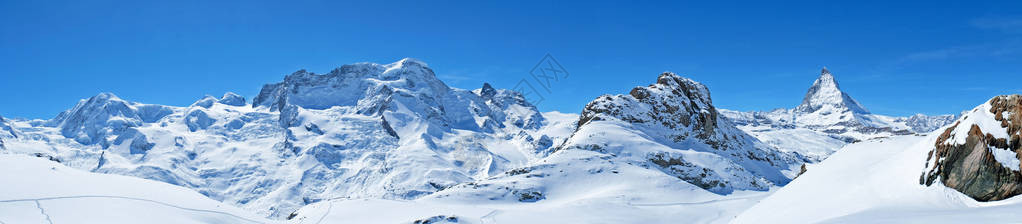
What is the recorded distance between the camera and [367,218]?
7588cm

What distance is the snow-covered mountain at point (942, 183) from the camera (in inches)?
864

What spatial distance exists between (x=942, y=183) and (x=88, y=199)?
36.6 metres

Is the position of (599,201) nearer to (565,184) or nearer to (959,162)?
(565,184)

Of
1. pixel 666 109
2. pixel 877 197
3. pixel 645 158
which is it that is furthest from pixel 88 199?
pixel 666 109

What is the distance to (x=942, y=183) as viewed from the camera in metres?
24.7

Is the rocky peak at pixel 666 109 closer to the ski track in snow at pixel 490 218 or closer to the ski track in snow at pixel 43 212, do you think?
the ski track in snow at pixel 490 218

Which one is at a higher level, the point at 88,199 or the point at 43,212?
the point at 88,199

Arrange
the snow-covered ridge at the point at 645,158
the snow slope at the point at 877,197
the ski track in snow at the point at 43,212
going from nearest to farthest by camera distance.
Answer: the ski track in snow at the point at 43,212 → the snow slope at the point at 877,197 → the snow-covered ridge at the point at 645,158

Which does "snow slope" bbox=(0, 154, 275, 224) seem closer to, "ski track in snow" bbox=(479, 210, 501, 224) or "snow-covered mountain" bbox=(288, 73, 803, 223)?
"snow-covered mountain" bbox=(288, 73, 803, 223)

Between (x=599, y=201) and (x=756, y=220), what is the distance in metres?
50.9

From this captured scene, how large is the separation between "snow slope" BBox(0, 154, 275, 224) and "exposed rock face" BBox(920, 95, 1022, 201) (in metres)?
32.7

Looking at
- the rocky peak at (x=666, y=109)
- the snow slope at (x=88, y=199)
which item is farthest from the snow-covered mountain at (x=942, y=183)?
the rocky peak at (x=666, y=109)

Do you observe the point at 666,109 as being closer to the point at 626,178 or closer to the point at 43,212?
the point at 626,178

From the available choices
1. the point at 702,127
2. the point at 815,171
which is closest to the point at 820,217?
the point at 815,171
